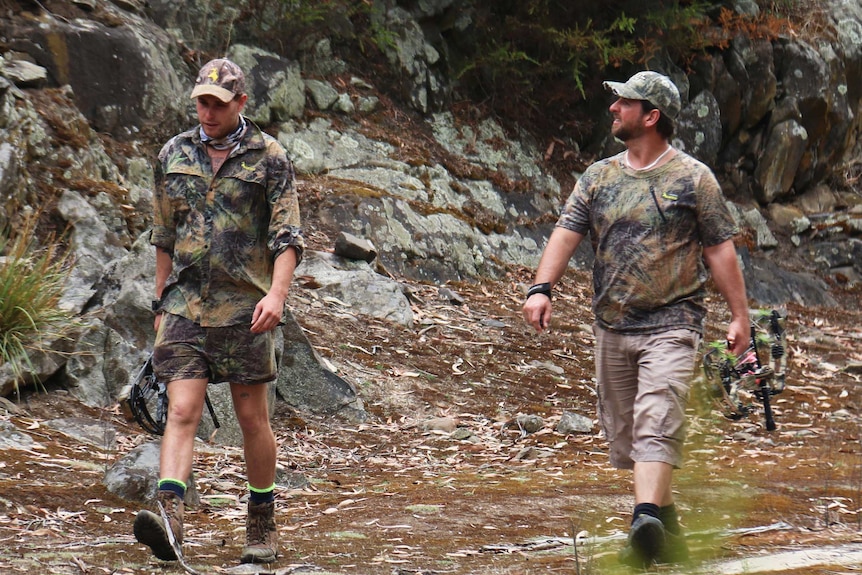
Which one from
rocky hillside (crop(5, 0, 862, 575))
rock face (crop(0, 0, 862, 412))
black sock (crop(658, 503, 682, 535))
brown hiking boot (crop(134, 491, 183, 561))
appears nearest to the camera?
brown hiking boot (crop(134, 491, 183, 561))

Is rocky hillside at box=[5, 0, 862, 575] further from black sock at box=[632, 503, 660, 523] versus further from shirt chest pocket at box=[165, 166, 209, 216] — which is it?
shirt chest pocket at box=[165, 166, 209, 216]

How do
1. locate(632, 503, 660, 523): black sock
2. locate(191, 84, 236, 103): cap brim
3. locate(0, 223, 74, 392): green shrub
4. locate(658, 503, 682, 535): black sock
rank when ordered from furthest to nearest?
locate(0, 223, 74, 392): green shrub < locate(191, 84, 236, 103): cap brim < locate(658, 503, 682, 535): black sock < locate(632, 503, 660, 523): black sock

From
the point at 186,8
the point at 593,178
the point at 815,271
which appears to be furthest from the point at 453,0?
the point at 593,178

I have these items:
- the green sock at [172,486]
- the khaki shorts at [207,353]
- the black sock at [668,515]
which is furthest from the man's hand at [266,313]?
the black sock at [668,515]

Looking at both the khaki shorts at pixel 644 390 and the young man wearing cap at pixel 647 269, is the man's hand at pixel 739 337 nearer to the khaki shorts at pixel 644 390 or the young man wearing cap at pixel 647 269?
the young man wearing cap at pixel 647 269

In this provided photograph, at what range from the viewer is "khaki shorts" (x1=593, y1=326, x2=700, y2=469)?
4383 millimetres

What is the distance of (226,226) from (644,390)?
1853 mm

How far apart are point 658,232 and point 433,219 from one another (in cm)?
932

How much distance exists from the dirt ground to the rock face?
64 centimetres

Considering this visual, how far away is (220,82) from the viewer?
4473mm

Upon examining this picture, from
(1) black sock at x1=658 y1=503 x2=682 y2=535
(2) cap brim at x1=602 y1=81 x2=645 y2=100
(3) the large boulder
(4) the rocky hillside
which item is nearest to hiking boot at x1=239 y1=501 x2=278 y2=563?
(4) the rocky hillside

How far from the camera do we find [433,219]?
1384 cm

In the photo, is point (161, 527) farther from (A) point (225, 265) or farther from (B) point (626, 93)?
(B) point (626, 93)

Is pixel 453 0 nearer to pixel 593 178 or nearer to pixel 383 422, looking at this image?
pixel 383 422
